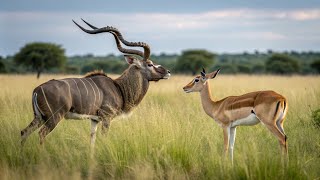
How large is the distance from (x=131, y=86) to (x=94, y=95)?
1.09 metres

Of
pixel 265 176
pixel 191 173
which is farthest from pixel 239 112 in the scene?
pixel 265 176

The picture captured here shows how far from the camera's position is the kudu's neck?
942cm

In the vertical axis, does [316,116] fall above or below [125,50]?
below

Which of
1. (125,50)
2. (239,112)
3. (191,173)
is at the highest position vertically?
(125,50)

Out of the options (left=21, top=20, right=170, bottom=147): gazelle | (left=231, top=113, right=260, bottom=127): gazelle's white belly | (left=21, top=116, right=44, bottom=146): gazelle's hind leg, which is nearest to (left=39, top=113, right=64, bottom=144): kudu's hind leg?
(left=21, top=20, right=170, bottom=147): gazelle

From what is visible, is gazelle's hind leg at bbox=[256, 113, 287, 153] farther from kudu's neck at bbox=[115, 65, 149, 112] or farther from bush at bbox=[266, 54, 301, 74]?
bush at bbox=[266, 54, 301, 74]

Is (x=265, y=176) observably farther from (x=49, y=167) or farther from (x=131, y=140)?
(x=49, y=167)

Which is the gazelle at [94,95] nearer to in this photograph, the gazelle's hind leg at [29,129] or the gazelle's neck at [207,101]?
the gazelle's hind leg at [29,129]

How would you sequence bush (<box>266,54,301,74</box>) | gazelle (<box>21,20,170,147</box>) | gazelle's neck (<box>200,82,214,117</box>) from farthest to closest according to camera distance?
bush (<box>266,54,301,74</box>) < gazelle's neck (<box>200,82,214,117</box>) < gazelle (<box>21,20,170,147</box>)

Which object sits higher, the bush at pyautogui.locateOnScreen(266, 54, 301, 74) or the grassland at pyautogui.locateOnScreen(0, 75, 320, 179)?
the bush at pyautogui.locateOnScreen(266, 54, 301, 74)

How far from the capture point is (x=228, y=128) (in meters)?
7.87

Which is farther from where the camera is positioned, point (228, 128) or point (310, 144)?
point (310, 144)

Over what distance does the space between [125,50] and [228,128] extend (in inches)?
107

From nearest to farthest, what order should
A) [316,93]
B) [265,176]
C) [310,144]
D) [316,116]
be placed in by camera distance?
1. [265,176]
2. [310,144]
3. [316,116]
4. [316,93]
